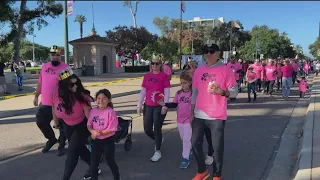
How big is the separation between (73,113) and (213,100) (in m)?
1.79

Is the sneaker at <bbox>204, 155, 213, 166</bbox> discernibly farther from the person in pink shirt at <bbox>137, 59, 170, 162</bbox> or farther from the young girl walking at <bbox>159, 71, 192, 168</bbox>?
the person in pink shirt at <bbox>137, 59, 170, 162</bbox>

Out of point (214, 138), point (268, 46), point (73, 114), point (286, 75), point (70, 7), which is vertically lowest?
point (214, 138)

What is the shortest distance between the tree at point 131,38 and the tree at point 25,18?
20696 millimetres

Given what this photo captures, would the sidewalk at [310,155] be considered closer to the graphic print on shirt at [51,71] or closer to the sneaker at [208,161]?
the sneaker at [208,161]

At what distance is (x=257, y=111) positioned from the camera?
37.2 feet

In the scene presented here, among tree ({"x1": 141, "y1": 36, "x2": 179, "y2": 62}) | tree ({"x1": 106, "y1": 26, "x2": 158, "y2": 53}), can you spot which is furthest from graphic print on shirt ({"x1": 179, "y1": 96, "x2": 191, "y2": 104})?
tree ({"x1": 106, "y1": 26, "x2": 158, "y2": 53})

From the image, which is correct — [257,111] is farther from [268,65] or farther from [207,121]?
[207,121]

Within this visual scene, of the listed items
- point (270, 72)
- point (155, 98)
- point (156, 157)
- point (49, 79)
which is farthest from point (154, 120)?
point (270, 72)

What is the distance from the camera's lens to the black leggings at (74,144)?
429 centimetres

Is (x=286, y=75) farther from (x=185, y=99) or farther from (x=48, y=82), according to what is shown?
(x=48, y=82)

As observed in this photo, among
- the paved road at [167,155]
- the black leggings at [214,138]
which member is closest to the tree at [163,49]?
the paved road at [167,155]

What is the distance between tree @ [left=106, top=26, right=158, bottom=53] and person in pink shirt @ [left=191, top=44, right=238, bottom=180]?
53805mm

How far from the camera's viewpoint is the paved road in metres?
5.09

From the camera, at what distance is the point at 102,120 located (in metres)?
4.17
